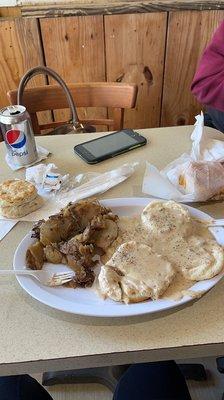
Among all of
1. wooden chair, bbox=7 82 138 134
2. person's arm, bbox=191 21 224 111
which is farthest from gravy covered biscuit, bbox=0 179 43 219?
person's arm, bbox=191 21 224 111

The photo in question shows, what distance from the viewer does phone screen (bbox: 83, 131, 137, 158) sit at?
3.49 ft

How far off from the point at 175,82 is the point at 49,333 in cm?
161

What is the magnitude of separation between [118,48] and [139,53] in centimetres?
11

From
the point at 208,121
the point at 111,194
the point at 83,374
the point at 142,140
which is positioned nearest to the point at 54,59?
the point at 208,121

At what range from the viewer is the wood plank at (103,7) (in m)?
1.68

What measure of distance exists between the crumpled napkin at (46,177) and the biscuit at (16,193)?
0.06m

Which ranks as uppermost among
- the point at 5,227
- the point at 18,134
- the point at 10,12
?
the point at 10,12

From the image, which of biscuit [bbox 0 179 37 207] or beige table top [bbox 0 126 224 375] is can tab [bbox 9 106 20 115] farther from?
beige table top [bbox 0 126 224 375]

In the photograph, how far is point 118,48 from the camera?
180 centimetres

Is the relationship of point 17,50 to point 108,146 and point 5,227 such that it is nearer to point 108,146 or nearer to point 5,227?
point 108,146

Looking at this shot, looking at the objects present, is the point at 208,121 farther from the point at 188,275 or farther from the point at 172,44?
the point at 188,275

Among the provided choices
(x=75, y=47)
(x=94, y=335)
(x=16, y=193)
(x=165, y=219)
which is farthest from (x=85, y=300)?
(x=75, y=47)

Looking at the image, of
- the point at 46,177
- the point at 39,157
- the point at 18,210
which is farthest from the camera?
the point at 39,157

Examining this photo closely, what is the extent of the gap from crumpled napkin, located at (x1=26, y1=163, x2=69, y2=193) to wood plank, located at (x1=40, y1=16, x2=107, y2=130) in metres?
1.00
